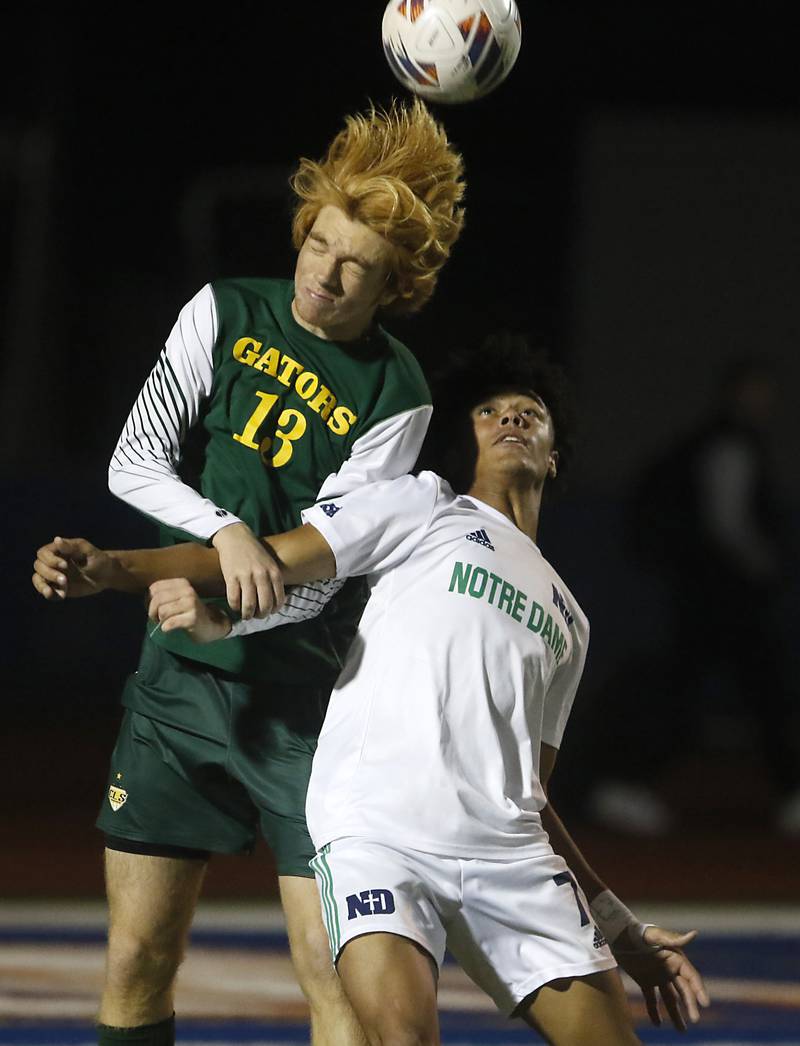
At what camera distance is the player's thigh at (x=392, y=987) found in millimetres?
2969

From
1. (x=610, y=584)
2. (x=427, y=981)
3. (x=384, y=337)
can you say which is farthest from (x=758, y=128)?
(x=427, y=981)

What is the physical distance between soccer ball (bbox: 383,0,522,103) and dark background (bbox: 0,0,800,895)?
8.64 meters

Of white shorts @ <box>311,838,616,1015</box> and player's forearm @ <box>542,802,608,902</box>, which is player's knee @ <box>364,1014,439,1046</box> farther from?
player's forearm @ <box>542,802,608,902</box>

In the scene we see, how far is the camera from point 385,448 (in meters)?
3.57

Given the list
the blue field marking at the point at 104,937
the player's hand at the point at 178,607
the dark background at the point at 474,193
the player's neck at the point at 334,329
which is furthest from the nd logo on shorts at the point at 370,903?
the dark background at the point at 474,193

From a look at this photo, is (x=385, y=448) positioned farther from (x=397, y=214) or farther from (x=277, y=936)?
(x=277, y=936)

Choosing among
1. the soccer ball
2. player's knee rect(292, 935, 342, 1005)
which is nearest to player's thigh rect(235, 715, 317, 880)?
player's knee rect(292, 935, 342, 1005)

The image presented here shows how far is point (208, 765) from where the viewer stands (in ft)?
12.1

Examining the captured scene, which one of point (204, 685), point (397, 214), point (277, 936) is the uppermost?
point (397, 214)

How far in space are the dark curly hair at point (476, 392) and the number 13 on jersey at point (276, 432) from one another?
39 centimetres

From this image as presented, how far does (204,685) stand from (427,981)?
3.08 ft

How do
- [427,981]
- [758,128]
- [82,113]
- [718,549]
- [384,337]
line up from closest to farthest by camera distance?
[427,981] < [384,337] < [718,549] < [758,128] < [82,113]

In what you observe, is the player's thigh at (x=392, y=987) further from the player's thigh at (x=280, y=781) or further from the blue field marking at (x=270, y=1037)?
the blue field marking at (x=270, y=1037)

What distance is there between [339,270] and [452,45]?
639 millimetres
